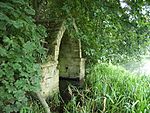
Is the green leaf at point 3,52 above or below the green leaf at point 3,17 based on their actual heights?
below

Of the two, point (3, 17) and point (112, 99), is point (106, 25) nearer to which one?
point (112, 99)

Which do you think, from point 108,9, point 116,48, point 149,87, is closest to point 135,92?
point 149,87

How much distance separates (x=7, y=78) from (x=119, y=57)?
4124 millimetres

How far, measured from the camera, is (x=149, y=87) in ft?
15.0

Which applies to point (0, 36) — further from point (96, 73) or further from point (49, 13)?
point (96, 73)

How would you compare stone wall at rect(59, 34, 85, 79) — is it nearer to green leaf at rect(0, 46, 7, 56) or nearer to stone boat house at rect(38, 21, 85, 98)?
stone boat house at rect(38, 21, 85, 98)

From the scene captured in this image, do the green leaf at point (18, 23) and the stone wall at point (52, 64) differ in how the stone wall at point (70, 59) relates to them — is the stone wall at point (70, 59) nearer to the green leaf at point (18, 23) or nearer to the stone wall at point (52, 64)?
the stone wall at point (52, 64)

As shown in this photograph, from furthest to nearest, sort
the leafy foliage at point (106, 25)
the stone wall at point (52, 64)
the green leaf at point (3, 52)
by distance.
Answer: the stone wall at point (52, 64) < the leafy foliage at point (106, 25) < the green leaf at point (3, 52)

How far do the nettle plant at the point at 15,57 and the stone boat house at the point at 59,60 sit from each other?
1.36m

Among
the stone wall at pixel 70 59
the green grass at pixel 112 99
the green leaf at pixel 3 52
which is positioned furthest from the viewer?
the stone wall at pixel 70 59

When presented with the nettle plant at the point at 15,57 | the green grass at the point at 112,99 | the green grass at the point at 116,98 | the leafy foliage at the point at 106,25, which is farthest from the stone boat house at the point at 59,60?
the nettle plant at the point at 15,57

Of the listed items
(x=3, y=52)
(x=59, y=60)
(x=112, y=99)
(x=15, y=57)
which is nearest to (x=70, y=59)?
(x=59, y=60)

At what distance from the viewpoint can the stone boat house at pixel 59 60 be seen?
14.9ft

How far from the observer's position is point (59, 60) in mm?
5664
